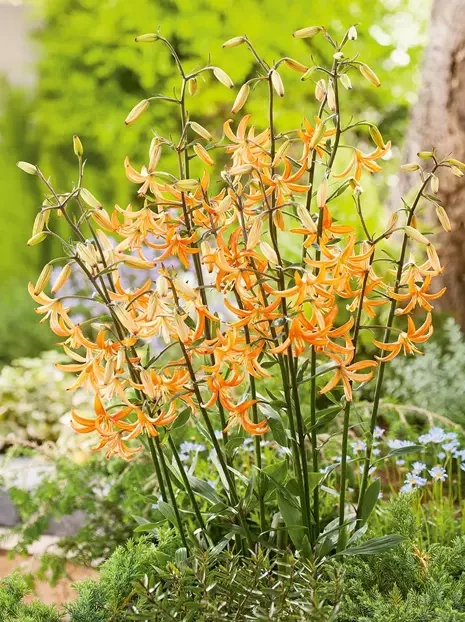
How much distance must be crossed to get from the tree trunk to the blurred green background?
1317 millimetres

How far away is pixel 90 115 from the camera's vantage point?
199 inches

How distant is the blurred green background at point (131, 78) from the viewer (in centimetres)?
467

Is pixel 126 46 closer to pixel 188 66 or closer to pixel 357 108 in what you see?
pixel 188 66

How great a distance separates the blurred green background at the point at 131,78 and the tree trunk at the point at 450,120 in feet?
4.32

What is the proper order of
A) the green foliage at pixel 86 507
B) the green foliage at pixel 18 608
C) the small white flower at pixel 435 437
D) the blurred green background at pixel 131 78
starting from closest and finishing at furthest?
the green foliage at pixel 18 608
the small white flower at pixel 435 437
the green foliage at pixel 86 507
the blurred green background at pixel 131 78

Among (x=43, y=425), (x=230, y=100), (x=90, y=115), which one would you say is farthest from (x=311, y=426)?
(x=90, y=115)

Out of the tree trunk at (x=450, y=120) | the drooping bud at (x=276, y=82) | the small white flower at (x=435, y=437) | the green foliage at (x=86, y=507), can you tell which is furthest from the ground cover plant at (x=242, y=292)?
the tree trunk at (x=450, y=120)

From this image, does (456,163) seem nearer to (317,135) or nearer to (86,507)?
(317,135)

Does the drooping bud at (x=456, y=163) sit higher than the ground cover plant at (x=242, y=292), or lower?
higher

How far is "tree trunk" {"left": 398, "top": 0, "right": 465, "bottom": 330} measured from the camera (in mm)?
3070

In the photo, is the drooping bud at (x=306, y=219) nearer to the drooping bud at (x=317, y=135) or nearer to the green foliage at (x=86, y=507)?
the drooping bud at (x=317, y=135)

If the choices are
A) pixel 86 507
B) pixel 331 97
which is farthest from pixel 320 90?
pixel 86 507

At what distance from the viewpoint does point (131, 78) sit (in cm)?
516

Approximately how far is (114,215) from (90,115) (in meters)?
4.15
